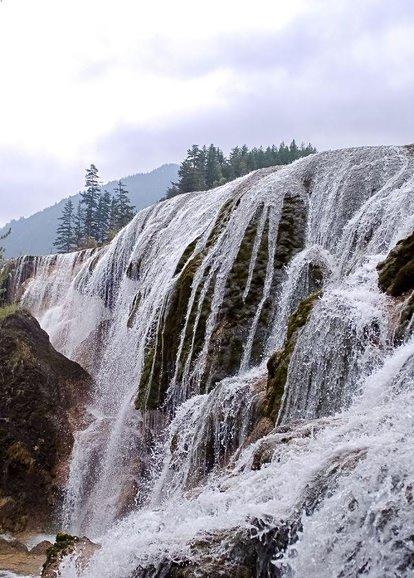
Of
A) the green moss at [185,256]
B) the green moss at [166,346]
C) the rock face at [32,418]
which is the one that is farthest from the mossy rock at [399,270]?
the rock face at [32,418]

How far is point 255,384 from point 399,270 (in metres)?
3.58

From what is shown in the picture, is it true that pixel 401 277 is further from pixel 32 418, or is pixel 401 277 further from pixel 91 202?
pixel 91 202

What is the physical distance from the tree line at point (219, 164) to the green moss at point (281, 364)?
52.2m

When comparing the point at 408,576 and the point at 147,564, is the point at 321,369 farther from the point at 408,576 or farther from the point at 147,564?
the point at 408,576

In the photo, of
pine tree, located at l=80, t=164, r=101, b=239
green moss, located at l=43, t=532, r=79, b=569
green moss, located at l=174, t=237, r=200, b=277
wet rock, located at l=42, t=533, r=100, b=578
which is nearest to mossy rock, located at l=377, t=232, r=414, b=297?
wet rock, located at l=42, t=533, r=100, b=578

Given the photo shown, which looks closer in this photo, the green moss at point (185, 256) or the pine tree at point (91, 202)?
the green moss at point (185, 256)

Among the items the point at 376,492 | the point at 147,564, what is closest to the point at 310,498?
the point at 376,492

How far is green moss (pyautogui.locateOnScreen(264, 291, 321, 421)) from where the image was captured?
9289 millimetres

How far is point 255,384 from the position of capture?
432 inches

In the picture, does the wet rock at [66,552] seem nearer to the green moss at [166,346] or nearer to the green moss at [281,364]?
the green moss at [281,364]

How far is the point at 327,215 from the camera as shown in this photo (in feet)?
44.9

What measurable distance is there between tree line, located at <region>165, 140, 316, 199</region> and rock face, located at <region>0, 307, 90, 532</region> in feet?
145

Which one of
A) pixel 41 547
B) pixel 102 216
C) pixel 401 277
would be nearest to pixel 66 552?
pixel 401 277

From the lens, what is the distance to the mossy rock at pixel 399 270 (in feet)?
27.9
